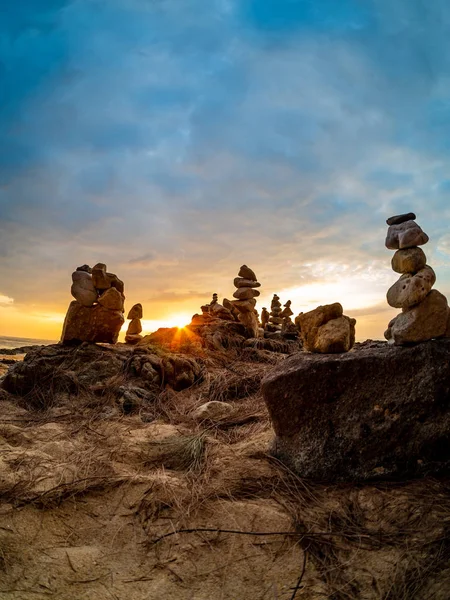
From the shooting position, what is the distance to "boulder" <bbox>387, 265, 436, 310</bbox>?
3.66m

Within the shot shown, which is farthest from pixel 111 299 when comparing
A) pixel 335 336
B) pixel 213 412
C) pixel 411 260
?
pixel 411 260

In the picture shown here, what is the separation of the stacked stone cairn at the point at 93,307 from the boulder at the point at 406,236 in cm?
586

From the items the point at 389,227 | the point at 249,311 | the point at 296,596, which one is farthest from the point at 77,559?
the point at 249,311

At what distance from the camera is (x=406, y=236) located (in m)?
3.86

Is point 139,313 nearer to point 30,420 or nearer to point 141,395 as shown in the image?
point 141,395

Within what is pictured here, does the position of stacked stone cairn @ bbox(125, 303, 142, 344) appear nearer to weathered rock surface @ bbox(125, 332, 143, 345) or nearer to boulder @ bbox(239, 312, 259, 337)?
weathered rock surface @ bbox(125, 332, 143, 345)

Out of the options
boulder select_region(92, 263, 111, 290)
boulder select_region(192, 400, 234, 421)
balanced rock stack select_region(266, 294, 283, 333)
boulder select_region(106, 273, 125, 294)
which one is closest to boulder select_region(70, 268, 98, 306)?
boulder select_region(92, 263, 111, 290)

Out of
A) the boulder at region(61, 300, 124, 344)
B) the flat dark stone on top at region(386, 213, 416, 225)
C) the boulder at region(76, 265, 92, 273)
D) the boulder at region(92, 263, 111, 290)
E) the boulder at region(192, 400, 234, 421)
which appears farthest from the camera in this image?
the boulder at region(76, 265, 92, 273)

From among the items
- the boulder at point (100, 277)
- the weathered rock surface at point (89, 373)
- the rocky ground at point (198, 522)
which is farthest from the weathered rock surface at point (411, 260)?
the boulder at point (100, 277)

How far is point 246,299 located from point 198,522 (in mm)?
9964

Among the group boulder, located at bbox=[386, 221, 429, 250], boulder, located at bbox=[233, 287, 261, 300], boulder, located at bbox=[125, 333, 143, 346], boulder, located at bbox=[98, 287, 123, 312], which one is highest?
boulder, located at bbox=[233, 287, 261, 300]

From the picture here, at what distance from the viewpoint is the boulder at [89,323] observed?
322 inches

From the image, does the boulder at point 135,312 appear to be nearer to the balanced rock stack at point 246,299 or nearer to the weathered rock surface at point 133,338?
the weathered rock surface at point 133,338

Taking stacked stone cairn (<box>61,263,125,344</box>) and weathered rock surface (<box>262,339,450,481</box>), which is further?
stacked stone cairn (<box>61,263,125,344</box>)
